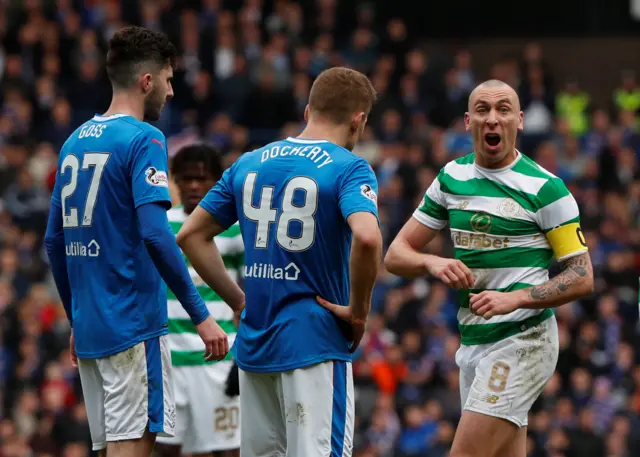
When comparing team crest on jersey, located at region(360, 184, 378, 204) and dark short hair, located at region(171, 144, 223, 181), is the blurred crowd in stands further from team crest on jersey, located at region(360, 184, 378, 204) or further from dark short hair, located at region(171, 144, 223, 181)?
team crest on jersey, located at region(360, 184, 378, 204)

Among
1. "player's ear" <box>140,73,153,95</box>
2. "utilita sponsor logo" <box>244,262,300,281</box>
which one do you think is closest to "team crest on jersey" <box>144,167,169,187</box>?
"player's ear" <box>140,73,153,95</box>

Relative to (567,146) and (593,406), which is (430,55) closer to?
(567,146)

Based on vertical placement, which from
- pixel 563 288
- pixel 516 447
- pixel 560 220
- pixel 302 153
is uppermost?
pixel 302 153

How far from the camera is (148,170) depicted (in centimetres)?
677

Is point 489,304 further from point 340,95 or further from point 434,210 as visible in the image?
point 340,95

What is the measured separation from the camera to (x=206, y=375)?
8844 millimetres

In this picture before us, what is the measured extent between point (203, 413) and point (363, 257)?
2842mm

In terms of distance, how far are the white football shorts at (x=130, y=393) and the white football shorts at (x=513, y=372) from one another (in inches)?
64.9

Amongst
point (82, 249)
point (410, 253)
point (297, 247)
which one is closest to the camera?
point (297, 247)

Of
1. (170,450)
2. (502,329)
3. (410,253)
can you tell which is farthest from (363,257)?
(170,450)

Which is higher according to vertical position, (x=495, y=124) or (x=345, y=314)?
(x=495, y=124)

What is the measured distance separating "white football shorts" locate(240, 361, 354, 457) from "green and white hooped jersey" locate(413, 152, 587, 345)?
99cm

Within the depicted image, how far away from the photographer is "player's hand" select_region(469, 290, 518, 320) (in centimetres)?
677

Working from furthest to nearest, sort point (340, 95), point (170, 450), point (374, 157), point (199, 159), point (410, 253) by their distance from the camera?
1. point (374, 157)
2. point (170, 450)
3. point (199, 159)
4. point (410, 253)
5. point (340, 95)
